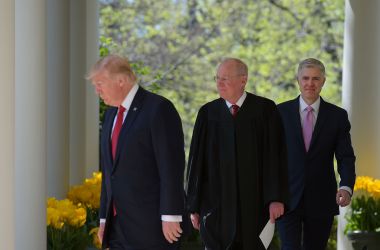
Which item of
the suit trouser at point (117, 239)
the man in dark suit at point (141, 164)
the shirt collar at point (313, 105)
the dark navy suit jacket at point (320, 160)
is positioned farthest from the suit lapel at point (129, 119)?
the shirt collar at point (313, 105)

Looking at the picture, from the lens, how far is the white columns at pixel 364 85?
1023 centimetres

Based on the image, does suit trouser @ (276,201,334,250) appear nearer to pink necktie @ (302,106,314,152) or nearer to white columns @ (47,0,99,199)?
pink necktie @ (302,106,314,152)

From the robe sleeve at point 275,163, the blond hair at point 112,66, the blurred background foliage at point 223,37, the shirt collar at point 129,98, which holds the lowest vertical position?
the robe sleeve at point 275,163

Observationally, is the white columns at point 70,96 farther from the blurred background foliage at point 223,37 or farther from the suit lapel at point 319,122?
the blurred background foliage at point 223,37

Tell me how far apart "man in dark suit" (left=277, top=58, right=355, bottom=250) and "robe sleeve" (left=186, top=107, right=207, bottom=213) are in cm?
94

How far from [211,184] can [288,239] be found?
3.21 feet

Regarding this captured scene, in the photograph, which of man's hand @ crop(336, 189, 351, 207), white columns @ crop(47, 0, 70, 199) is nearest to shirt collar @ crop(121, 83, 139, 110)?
man's hand @ crop(336, 189, 351, 207)

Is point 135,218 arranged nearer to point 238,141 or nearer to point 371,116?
point 238,141

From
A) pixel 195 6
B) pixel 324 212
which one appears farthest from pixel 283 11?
pixel 324 212

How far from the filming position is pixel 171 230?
5.73 m

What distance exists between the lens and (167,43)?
26953 millimetres

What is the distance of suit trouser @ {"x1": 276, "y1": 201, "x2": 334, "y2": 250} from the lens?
307 inches

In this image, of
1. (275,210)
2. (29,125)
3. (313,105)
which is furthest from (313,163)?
(29,125)

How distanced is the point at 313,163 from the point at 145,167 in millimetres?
2369
